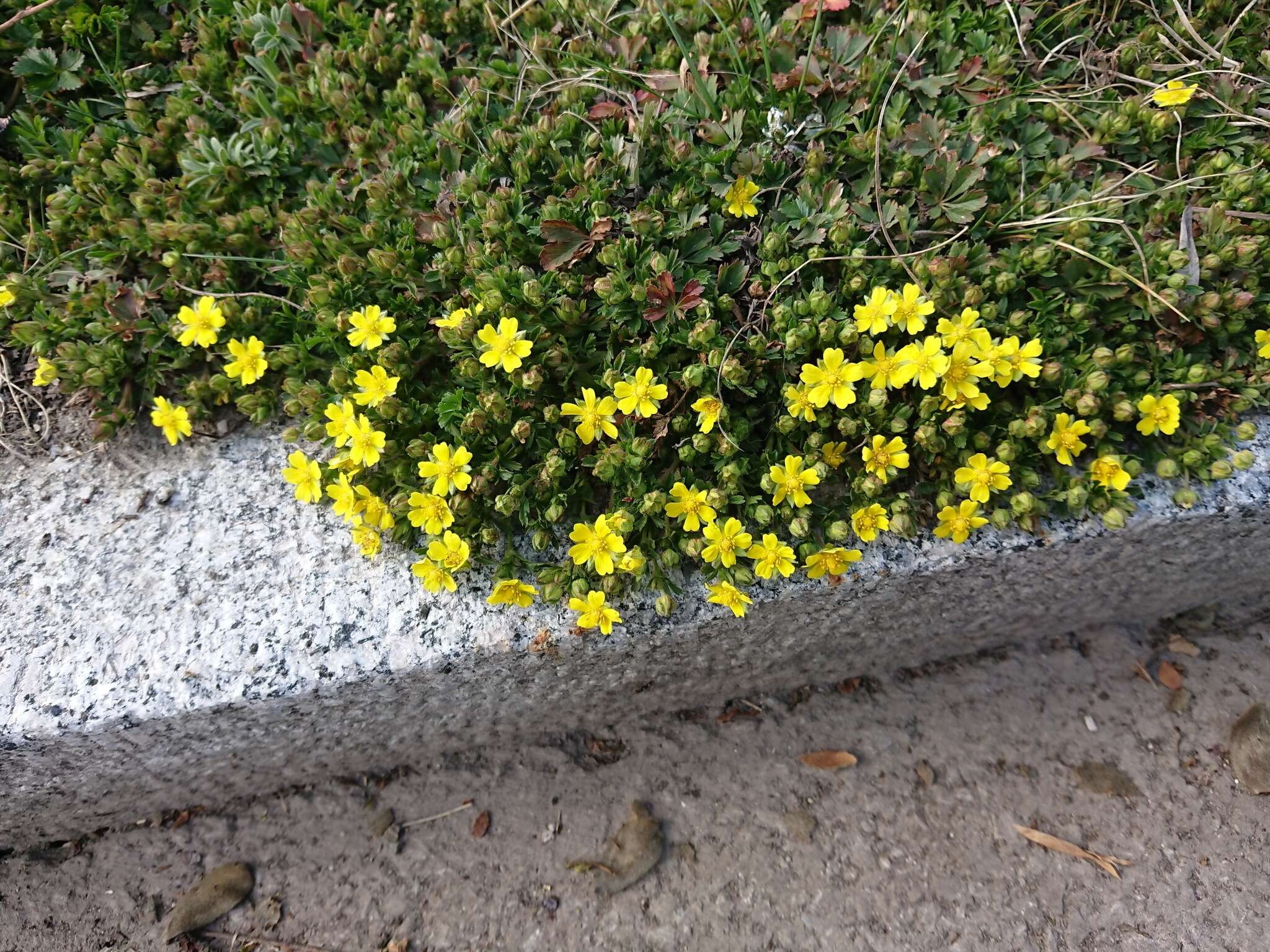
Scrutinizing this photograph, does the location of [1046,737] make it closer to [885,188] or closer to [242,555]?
[885,188]

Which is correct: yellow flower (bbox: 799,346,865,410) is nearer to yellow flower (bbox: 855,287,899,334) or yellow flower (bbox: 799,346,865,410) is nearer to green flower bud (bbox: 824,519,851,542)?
yellow flower (bbox: 855,287,899,334)

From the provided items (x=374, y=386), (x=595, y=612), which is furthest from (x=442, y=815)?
(x=374, y=386)

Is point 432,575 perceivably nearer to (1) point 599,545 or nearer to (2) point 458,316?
(1) point 599,545

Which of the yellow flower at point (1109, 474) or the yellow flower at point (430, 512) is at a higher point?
the yellow flower at point (1109, 474)

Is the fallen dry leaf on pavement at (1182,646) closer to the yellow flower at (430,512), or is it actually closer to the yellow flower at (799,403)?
the yellow flower at (799,403)

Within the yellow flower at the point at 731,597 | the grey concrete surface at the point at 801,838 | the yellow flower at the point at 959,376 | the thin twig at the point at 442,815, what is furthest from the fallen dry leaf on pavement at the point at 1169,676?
the thin twig at the point at 442,815

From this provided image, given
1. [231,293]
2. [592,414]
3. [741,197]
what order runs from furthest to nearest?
[231,293] → [741,197] → [592,414]
